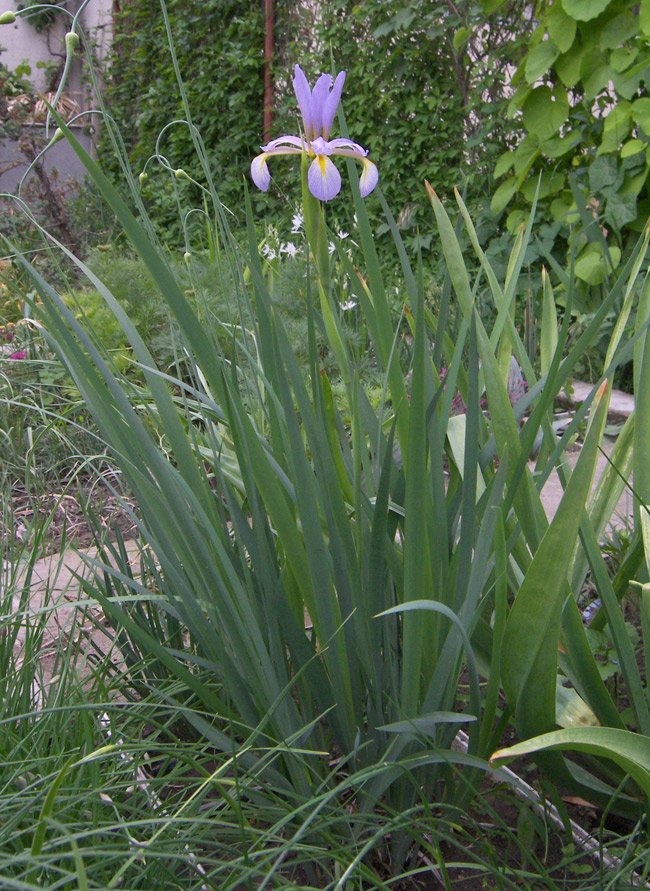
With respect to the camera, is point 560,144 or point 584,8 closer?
point 584,8

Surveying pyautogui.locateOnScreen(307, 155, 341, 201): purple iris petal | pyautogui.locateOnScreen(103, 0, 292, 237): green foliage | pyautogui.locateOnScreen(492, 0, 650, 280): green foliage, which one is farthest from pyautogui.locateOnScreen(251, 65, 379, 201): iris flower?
pyautogui.locateOnScreen(103, 0, 292, 237): green foliage

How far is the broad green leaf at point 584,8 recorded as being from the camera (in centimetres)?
262

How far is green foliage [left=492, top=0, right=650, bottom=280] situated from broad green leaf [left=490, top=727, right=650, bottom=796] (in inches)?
83.3

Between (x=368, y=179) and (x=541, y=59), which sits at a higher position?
(x=541, y=59)

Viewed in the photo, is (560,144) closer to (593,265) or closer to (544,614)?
(593,265)

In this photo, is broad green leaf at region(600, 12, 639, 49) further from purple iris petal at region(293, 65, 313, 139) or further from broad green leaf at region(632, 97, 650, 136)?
purple iris petal at region(293, 65, 313, 139)

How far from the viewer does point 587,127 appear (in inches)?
118

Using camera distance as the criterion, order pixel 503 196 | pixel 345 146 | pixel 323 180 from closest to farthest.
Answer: pixel 323 180 → pixel 345 146 → pixel 503 196

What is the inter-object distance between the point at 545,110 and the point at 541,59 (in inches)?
7.8

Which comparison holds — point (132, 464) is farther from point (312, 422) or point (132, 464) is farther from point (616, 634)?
point (616, 634)

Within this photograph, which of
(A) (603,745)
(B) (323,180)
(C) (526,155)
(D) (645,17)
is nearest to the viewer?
(A) (603,745)

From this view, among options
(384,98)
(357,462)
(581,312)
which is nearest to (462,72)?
(384,98)

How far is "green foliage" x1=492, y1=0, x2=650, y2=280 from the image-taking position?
268cm

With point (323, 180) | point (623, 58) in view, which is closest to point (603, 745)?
point (323, 180)
